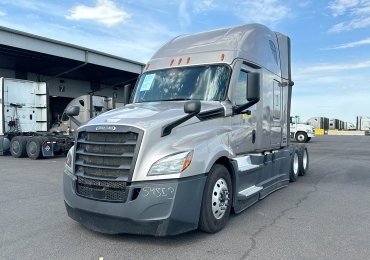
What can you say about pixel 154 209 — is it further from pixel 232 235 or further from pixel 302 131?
pixel 302 131

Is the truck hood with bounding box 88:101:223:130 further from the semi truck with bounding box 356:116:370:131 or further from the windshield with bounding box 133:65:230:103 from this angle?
the semi truck with bounding box 356:116:370:131

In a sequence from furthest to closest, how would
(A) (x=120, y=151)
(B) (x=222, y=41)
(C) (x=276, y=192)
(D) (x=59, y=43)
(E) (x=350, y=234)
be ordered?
(D) (x=59, y=43), (C) (x=276, y=192), (B) (x=222, y=41), (E) (x=350, y=234), (A) (x=120, y=151)

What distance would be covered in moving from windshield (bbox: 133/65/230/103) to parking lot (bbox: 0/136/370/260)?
2091 millimetres

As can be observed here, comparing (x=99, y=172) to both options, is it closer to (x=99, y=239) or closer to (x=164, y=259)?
(x=99, y=239)

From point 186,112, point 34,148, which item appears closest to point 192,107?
point 186,112

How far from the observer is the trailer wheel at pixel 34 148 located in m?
14.5

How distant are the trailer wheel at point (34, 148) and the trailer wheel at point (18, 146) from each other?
36 cm

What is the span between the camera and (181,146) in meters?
4.04

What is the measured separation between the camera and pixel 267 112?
6.82m

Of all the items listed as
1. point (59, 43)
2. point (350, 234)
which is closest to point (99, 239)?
point (350, 234)

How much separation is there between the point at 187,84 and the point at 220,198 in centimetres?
199

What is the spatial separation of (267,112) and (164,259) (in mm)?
4127

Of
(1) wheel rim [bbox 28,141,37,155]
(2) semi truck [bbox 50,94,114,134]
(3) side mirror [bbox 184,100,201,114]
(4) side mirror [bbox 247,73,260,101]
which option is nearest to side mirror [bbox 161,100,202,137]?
(3) side mirror [bbox 184,100,201,114]

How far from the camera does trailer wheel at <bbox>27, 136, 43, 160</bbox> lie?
14472 mm
